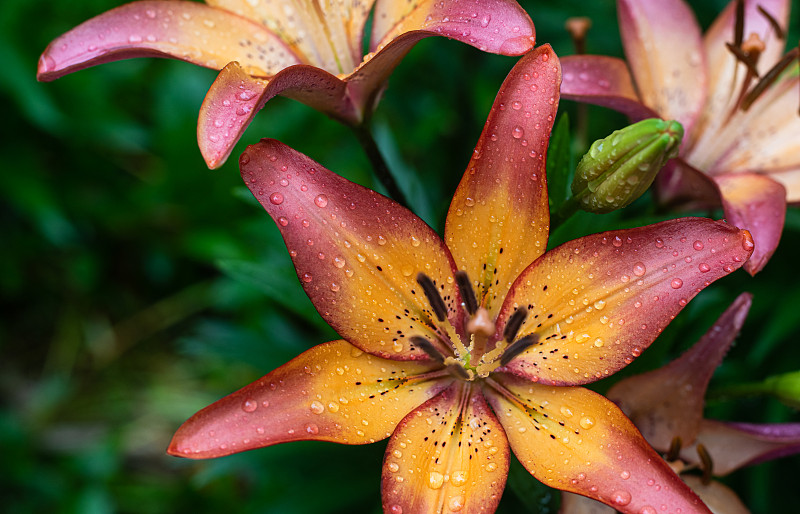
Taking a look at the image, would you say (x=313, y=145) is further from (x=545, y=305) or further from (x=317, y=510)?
(x=545, y=305)

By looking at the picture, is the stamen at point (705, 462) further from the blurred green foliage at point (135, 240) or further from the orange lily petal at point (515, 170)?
the blurred green foliage at point (135, 240)

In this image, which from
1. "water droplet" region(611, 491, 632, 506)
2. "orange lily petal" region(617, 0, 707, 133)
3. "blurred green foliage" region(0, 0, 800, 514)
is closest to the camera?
"water droplet" region(611, 491, 632, 506)

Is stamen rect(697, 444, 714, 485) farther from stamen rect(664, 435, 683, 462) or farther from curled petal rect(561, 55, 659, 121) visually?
curled petal rect(561, 55, 659, 121)

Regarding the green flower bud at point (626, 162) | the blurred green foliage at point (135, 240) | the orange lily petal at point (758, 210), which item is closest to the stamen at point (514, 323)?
the green flower bud at point (626, 162)

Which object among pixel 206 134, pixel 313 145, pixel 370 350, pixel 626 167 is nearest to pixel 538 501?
pixel 370 350

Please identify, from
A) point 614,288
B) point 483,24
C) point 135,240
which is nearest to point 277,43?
point 483,24

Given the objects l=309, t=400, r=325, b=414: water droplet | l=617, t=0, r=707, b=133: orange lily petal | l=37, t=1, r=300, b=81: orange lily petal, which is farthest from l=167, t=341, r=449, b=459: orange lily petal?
l=617, t=0, r=707, b=133: orange lily petal
